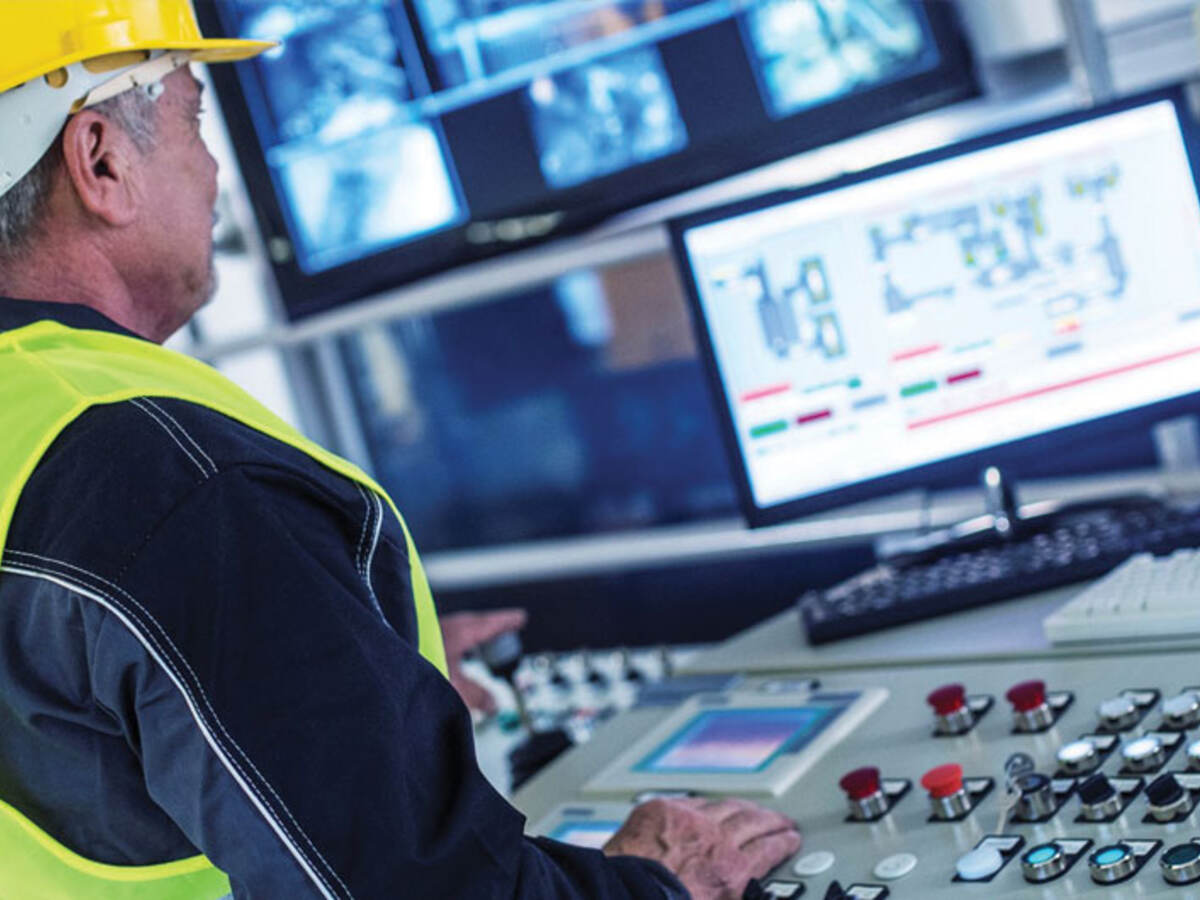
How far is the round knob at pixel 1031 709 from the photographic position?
51.1 inches

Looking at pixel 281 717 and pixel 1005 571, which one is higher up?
pixel 281 717

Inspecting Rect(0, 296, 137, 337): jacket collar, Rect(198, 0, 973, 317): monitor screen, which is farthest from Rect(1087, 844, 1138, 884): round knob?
Rect(198, 0, 973, 317): monitor screen

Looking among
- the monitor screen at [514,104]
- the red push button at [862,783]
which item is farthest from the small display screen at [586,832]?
the monitor screen at [514,104]

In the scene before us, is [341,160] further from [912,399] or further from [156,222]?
[156,222]

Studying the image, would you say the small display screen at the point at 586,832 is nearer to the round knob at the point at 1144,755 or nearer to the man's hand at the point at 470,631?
the man's hand at the point at 470,631

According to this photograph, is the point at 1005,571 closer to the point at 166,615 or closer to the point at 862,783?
the point at 862,783

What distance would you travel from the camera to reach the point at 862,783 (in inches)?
50.0

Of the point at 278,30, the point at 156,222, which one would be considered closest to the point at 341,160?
the point at 278,30

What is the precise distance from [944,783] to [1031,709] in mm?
138

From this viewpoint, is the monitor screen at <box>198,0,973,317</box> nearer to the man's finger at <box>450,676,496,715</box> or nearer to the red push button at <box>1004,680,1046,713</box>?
the man's finger at <box>450,676,496,715</box>

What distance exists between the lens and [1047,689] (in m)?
1.38

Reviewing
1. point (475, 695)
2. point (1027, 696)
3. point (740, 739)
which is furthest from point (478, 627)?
point (1027, 696)

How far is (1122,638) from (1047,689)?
0.10 m

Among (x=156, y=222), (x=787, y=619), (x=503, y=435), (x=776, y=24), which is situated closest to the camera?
(x=156, y=222)
